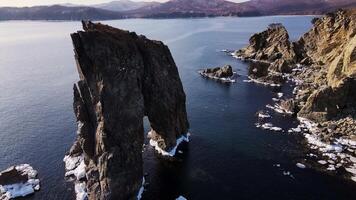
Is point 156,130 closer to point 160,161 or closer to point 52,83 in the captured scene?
point 160,161

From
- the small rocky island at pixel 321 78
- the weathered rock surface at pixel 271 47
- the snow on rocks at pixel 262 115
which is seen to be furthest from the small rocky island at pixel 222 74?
the snow on rocks at pixel 262 115

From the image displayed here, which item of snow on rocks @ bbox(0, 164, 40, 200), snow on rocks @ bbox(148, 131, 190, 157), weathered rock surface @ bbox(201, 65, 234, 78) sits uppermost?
weathered rock surface @ bbox(201, 65, 234, 78)

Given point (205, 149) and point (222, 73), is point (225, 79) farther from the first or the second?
point (205, 149)

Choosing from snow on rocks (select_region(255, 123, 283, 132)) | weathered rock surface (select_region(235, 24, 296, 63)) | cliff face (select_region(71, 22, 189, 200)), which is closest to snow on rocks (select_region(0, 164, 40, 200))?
cliff face (select_region(71, 22, 189, 200))

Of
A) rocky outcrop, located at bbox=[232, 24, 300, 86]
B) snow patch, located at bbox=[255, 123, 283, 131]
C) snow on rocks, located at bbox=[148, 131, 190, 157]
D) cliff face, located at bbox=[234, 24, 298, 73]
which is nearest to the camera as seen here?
snow on rocks, located at bbox=[148, 131, 190, 157]

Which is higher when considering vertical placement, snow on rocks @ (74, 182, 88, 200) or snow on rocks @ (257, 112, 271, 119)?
snow on rocks @ (257, 112, 271, 119)

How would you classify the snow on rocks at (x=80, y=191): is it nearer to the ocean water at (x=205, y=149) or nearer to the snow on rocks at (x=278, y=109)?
the ocean water at (x=205, y=149)

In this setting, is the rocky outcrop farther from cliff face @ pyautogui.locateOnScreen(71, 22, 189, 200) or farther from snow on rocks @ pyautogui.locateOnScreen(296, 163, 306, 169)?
cliff face @ pyautogui.locateOnScreen(71, 22, 189, 200)
